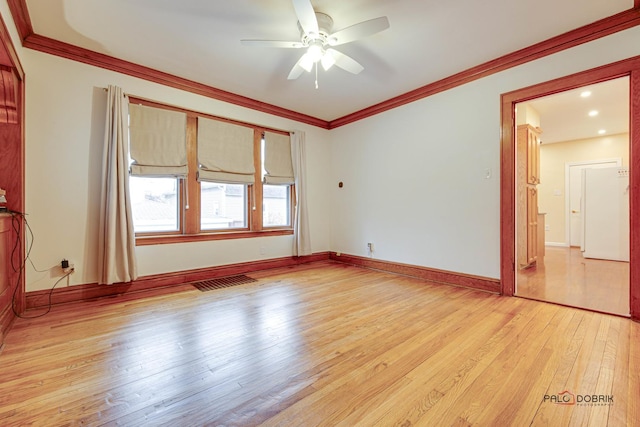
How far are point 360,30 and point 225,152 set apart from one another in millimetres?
2530

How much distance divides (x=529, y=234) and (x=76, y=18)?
20.5 ft

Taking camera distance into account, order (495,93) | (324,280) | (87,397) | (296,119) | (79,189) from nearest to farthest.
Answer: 1. (87,397)
2. (79,189)
3. (495,93)
4. (324,280)
5. (296,119)

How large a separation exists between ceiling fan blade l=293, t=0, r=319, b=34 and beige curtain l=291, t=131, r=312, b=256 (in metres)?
2.48

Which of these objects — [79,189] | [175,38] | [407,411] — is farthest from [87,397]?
[175,38]

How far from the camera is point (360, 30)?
223 cm

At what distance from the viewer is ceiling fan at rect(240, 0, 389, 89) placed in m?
2.07

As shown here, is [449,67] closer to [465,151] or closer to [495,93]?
[495,93]

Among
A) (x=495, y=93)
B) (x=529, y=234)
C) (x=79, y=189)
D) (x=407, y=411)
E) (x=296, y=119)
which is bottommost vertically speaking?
(x=407, y=411)

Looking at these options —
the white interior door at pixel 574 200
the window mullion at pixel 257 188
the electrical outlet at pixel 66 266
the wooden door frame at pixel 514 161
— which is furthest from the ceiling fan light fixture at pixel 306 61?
the white interior door at pixel 574 200

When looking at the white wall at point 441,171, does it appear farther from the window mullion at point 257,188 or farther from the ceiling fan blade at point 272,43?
the ceiling fan blade at point 272,43

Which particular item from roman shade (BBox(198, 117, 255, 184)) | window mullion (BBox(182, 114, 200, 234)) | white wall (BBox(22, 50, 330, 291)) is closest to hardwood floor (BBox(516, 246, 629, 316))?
roman shade (BBox(198, 117, 255, 184))

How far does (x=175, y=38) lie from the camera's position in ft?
8.79

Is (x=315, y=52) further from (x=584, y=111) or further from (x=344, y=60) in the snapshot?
(x=584, y=111)

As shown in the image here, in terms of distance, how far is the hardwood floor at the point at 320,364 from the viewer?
128 centimetres
